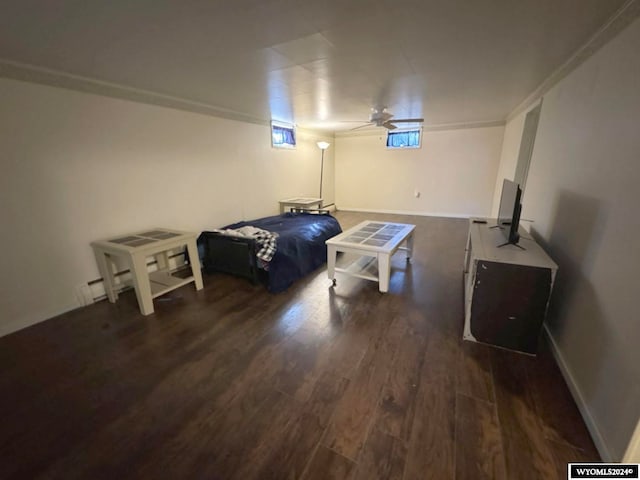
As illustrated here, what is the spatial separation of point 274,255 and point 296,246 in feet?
1.10

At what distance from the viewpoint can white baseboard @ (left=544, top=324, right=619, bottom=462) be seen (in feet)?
3.66

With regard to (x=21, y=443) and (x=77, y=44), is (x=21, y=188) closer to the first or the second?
(x=77, y=44)

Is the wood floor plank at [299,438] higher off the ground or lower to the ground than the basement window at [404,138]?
lower

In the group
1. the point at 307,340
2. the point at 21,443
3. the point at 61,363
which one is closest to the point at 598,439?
the point at 307,340

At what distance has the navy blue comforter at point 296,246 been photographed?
2732 mm

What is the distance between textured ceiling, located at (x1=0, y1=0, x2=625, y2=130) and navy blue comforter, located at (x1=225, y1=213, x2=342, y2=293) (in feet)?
5.35

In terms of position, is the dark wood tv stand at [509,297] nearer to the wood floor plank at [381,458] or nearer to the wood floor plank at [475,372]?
the wood floor plank at [475,372]

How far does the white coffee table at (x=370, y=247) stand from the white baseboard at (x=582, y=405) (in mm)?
1307

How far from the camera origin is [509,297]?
1.71 metres

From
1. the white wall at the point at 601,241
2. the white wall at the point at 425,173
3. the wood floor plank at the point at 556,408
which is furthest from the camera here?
the white wall at the point at 425,173

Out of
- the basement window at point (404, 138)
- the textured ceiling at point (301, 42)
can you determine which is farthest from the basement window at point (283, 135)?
the basement window at point (404, 138)

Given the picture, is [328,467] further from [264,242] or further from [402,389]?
[264,242]

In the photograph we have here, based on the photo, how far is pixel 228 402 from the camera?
146cm

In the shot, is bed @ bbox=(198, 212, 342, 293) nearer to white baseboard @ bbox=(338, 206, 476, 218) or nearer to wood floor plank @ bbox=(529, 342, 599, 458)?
wood floor plank @ bbox=(529, 342, 599, 458)
